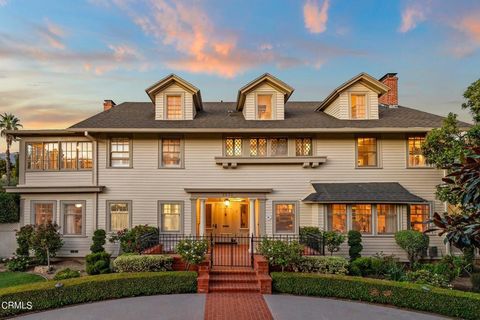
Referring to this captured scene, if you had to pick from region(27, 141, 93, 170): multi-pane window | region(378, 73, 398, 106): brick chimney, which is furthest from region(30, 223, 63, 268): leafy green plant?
region(378, 73, 398, 106): brick chimney

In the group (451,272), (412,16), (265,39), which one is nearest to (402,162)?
(451,272)

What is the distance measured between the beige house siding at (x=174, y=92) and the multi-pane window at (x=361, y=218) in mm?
9134

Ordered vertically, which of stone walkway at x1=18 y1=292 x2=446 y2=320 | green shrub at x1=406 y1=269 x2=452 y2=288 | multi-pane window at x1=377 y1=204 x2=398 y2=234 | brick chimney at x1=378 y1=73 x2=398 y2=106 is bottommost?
stone walkway at x1=18 y1=292 x2=446 y2=320

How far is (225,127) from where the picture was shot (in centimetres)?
1416

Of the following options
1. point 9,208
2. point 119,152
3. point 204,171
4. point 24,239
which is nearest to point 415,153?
point 204,171

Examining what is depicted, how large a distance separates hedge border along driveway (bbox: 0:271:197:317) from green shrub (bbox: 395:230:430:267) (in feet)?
29.5

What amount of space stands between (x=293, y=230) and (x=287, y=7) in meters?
11.8

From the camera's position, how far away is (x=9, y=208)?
569 inches

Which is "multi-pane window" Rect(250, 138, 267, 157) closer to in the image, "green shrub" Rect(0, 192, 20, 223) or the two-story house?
the two-story house

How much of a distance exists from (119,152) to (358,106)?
12.2m

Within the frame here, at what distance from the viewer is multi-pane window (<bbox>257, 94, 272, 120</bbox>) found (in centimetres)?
1541

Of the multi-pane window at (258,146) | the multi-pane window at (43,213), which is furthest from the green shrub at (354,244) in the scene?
the multi-pane window at (43,213)

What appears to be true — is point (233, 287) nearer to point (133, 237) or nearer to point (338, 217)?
point (133, 237)

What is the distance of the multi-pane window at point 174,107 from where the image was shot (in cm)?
1532
